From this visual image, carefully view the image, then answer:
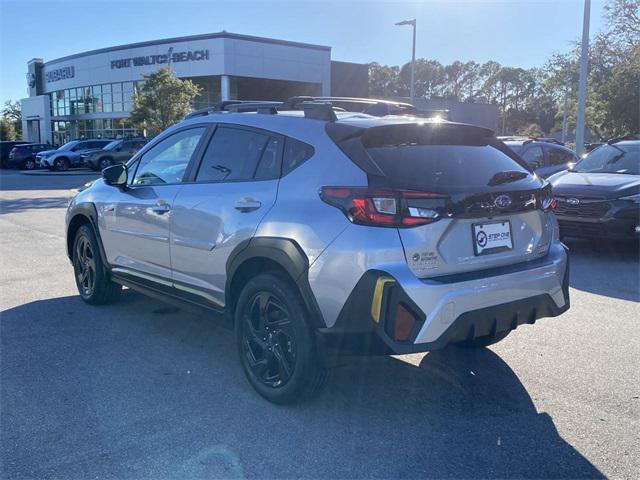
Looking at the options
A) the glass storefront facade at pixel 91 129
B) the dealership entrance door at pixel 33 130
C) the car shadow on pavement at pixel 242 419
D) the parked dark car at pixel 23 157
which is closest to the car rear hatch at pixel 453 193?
the car shadow on pavement at pixel 242 419

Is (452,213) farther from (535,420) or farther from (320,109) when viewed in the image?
(535,420)

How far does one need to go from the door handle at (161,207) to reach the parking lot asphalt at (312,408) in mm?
1103

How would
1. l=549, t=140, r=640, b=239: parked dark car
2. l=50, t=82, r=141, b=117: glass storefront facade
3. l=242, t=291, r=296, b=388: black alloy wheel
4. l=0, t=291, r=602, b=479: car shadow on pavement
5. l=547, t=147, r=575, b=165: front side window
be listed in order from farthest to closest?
1. l=50, t=82, r=141, b=117: glass storefront facade
2. l=547, t=147, r=575, b=165: front side window
3. l=549, t=140, r=640, b=239: parked dark car
4. l=242, t=291, r=296, b=388: black alloy wheel
5. l=0, t=291, r=602, b=479: car shadow on pavement

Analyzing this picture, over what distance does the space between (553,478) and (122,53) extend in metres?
48.0

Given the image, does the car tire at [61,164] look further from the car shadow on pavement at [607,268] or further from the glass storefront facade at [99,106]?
the car shadow on pavement at [607,268]

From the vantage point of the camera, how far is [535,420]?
342 cm

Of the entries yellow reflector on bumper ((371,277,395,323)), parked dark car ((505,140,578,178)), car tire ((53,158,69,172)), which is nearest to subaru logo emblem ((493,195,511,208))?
yellow reflector on bumper ((371,277,395,323))

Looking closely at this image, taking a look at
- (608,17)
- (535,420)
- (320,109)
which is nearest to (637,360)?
(535,420)

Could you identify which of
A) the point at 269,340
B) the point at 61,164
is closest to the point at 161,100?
the point at 61,164

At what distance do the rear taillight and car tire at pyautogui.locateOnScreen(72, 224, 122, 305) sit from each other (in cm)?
334

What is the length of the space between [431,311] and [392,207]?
0.59 m

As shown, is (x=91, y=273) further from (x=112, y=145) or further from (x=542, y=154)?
(x=112, y=145)

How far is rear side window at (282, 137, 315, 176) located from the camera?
3508mm

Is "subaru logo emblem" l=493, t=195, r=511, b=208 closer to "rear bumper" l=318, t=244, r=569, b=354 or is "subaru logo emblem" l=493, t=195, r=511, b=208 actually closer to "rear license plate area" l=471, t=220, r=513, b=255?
"rear license plate area" l=471, t=220, r=513, b=255
